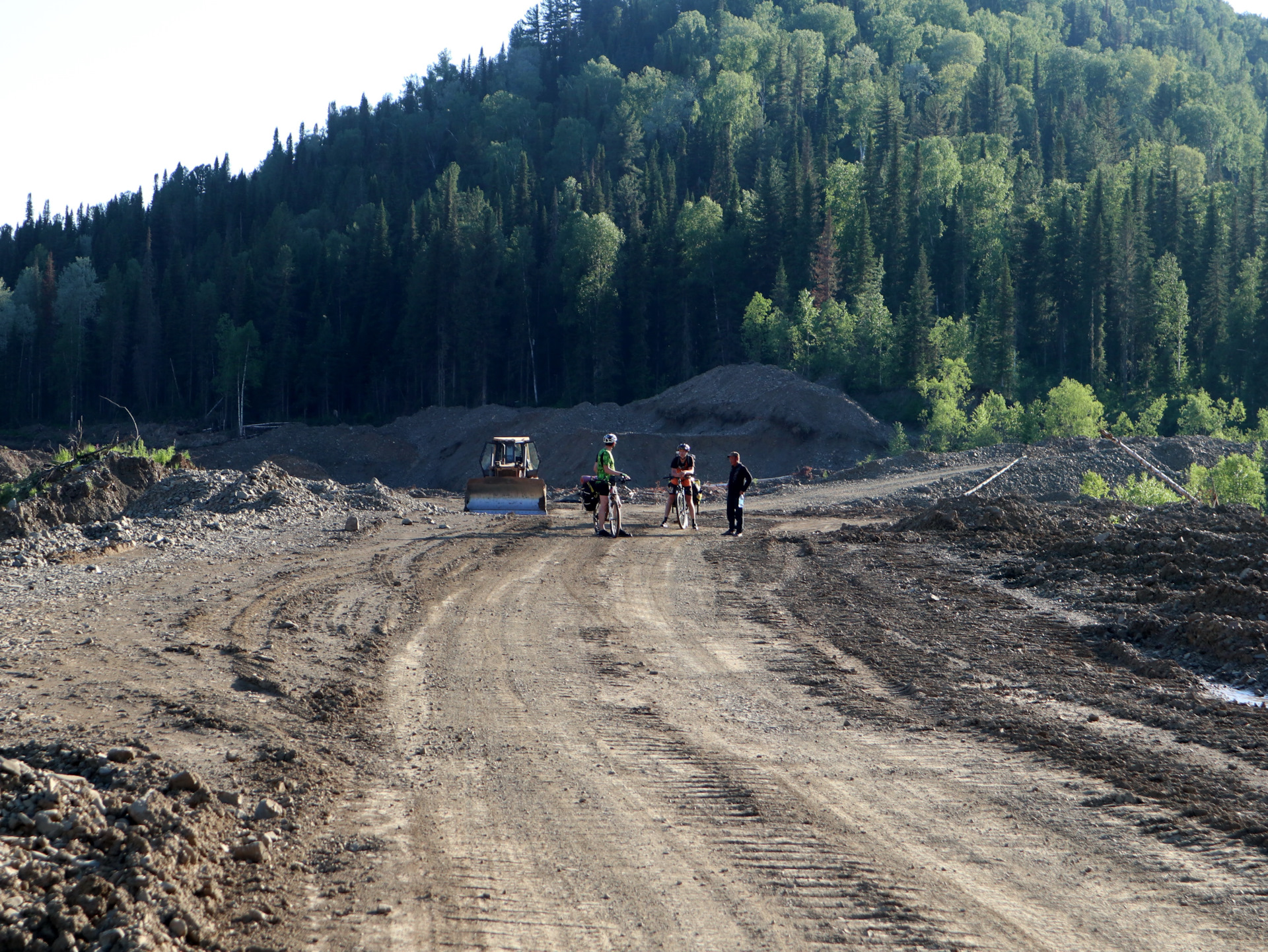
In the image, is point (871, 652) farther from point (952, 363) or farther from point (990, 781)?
point (952, 363)

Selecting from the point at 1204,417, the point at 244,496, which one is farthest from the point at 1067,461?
the point at 1204,417

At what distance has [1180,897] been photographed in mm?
4938

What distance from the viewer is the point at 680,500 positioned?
77.2ft

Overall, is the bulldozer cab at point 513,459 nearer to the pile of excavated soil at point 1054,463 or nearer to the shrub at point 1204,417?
the pile of excavated soil at point 1054,463

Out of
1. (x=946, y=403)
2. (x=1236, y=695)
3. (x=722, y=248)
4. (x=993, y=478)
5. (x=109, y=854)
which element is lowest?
(x=1236, y=695)

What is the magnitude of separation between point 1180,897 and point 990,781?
1703mm

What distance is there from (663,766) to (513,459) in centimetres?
2035

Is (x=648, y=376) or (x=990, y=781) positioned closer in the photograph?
(x=990, y=781)

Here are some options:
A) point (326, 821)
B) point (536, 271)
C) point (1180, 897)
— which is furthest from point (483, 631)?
point (536, 271)

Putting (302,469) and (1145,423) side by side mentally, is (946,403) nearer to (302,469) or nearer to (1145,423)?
(1145,423)

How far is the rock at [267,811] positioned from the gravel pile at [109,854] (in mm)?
154

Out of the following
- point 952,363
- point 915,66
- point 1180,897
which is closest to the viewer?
point 1180,897

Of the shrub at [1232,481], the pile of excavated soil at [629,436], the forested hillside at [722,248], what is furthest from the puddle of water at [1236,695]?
the forested hillside at [722,248]

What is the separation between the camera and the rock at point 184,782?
18.9 ft
